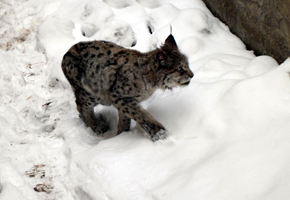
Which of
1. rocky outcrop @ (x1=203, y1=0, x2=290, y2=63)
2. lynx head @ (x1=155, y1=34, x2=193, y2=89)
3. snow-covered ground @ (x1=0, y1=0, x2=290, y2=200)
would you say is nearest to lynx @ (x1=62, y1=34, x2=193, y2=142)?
lynx head @ (x1=155, y1=34, x2=193, y2=89)

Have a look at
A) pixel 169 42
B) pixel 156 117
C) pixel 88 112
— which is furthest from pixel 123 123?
pixel 169 42

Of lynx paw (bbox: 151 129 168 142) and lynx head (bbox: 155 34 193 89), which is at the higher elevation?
lynx head (bbox: 155 34 193 89)

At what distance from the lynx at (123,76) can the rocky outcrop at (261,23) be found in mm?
1415

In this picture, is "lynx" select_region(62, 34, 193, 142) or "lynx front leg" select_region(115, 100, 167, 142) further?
"lynx" select_region(62, 34, 193, 142)

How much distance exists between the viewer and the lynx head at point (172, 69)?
14.1 ft

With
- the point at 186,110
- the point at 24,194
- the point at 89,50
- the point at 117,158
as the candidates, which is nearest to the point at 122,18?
the point at 89,50

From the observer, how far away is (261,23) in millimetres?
5199

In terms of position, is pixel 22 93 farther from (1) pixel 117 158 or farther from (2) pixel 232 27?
(2) pixel 232 27

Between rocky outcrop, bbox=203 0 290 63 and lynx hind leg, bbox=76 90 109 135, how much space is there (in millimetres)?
2560

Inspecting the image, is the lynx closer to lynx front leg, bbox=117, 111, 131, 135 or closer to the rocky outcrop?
lynx front leg, bbox=117, 111, 131, 135

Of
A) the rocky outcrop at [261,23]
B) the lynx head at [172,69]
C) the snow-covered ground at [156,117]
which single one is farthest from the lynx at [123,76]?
the rocky outcrop at [261,23]

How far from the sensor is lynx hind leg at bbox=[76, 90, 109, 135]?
4971 mm

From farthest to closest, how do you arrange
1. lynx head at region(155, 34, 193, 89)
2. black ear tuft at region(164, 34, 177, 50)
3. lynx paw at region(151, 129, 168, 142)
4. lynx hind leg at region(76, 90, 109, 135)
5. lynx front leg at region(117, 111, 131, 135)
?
1. lynx hind leg at region(76, 90, 109, 135)
2. lynx front leg at region(117, 111, 131, 135)
3. black ear tuft at region(164, 34, 177, 50)
4. lynx head at region(155, 34, 193, 89)
5. lynx paw at region(151, 129, 168, 142)

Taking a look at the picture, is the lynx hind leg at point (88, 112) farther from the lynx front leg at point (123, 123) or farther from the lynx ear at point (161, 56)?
the lynx ear at point (161, 56)
